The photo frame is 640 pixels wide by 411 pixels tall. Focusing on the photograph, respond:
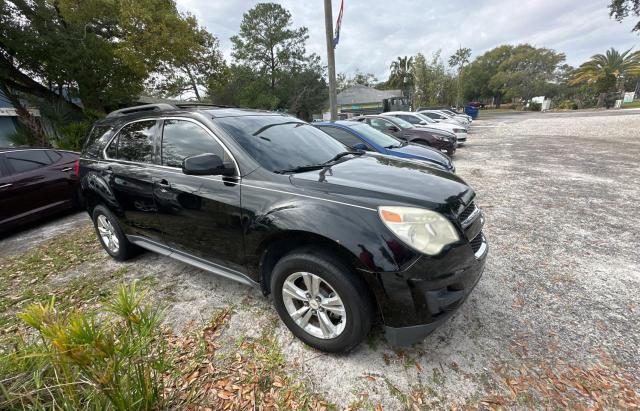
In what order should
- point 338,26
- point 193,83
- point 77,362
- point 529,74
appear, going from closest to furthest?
point 77,362 → point 338,26 → point 193,83 → point 529,74

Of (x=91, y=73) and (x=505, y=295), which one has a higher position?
(x=91, y=73)

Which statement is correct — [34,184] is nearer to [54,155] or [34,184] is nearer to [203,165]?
[54,155]

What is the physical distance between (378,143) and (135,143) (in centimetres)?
435

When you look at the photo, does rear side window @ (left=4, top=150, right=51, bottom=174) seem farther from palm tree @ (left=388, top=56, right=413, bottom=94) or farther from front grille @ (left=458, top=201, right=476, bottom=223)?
palm tree @ (left=388, top=56, right=413, bottom=94)

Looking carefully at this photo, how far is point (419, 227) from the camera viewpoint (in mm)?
1817

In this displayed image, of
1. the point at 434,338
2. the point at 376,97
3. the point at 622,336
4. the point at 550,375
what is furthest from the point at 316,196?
the point at 376,97

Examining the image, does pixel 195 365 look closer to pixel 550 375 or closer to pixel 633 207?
pixel 550 375

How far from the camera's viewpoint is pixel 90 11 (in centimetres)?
1157

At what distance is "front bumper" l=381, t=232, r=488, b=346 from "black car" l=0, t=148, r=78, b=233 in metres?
6.18

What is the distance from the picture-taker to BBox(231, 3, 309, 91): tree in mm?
30219

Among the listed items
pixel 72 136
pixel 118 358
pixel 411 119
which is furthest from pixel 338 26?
pixel 72 136

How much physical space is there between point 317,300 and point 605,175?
7783 millimetres

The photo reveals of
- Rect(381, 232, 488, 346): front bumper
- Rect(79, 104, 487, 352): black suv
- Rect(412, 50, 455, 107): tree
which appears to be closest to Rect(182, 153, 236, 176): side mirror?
Rect(79, 104, 487, 352): black suv

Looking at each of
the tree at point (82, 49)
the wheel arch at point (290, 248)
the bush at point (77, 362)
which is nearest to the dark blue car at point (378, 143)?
the wheel arch at point (290, 248)
